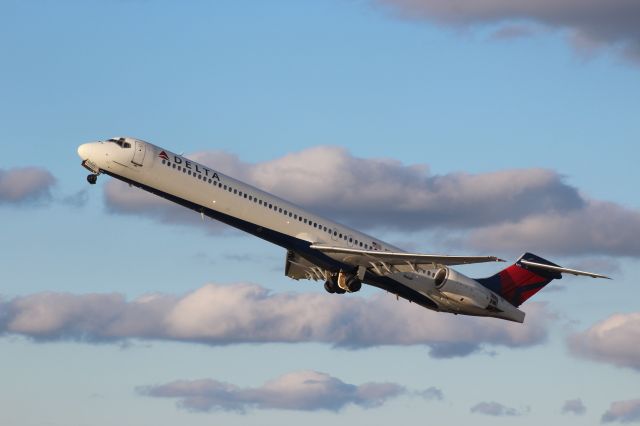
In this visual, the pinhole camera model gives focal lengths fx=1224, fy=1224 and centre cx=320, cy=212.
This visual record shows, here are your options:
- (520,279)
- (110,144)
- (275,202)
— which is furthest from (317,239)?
(520,279)

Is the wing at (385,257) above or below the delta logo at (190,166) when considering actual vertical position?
below

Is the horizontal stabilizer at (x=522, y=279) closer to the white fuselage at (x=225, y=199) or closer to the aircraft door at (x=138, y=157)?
the white fuselage at (x=225, y=199)

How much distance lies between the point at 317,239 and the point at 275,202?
3.53 meters

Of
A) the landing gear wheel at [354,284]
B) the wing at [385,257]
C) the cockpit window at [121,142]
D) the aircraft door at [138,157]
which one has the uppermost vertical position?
the cockpit window at [121,142]

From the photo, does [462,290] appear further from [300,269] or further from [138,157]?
[138,157]

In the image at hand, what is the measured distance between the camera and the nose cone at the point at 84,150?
6638 centimetres

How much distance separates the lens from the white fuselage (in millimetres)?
66312

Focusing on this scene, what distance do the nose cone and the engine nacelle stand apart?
2344 cm

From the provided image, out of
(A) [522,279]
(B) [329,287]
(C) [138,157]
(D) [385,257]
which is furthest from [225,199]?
(A) [522,279]

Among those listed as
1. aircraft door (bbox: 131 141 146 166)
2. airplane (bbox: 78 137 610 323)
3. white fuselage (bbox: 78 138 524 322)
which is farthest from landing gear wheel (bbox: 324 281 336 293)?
aircraft door (bbox: 131 141 146 166)

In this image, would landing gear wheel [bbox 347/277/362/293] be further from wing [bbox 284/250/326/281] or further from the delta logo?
the delta logo

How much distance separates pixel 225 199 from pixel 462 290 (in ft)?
60.9

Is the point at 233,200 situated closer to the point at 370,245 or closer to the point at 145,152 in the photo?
the point at 145,152

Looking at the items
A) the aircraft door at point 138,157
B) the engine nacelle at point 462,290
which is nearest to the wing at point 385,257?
the engine nacelle at point 462,290
